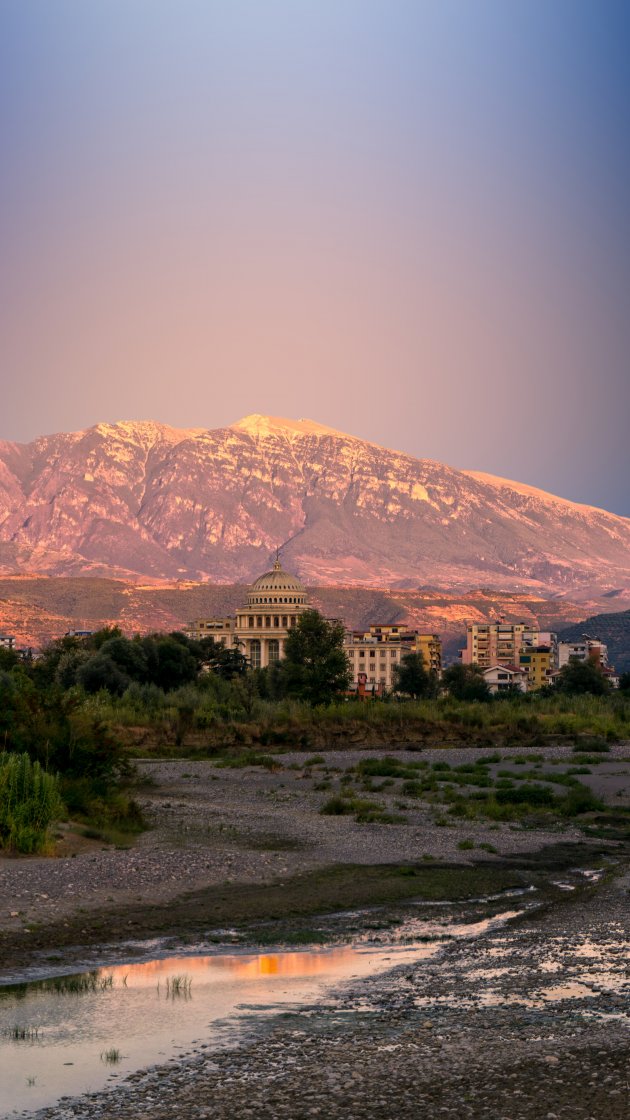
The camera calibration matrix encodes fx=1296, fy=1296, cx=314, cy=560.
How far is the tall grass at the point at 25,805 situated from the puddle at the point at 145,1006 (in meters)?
7.84

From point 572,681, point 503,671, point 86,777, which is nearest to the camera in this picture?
point 86,777

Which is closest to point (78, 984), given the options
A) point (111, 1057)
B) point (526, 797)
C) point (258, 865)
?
point (111, 1057)

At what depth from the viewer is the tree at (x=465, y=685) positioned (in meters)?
124

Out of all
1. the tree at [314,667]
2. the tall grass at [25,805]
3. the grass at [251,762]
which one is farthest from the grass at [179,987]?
the tree at [314,667]

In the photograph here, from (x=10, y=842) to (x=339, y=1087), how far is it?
546 inches

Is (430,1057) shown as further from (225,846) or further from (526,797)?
(526,797)

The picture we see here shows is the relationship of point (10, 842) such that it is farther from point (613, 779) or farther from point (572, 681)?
point (572, 681)

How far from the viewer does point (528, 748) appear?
6072 cm

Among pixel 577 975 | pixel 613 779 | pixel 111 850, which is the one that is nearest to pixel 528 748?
pixel 613 779

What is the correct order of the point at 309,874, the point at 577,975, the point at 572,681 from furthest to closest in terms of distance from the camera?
1. the point at 572,681
2. the point at 309,874
3. the point at 577,975

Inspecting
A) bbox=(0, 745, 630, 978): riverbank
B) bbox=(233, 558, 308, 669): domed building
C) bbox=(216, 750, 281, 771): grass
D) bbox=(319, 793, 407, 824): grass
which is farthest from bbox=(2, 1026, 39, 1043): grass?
bbox=(233, 558, 308, 669): domed building

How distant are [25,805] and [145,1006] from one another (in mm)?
10955

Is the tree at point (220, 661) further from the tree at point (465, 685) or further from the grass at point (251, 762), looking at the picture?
the grass at point (251, 762)

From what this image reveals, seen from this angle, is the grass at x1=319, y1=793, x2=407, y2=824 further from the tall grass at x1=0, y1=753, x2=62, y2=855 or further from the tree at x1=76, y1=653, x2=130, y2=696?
the tree at x1=76, y1=653, x2=130, y2=696
